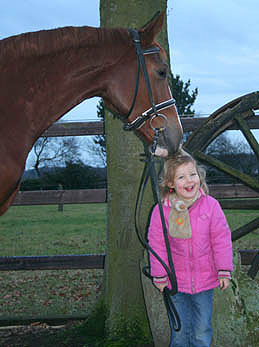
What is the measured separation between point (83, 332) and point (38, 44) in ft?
7.56

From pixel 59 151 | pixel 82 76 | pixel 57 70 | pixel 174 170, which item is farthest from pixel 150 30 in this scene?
pixel 59 151

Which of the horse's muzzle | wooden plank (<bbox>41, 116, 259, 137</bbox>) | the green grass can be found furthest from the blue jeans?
the green grass

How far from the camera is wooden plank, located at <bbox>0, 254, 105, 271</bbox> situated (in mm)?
3830

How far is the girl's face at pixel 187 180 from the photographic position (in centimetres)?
221

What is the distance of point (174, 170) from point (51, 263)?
2.14 meters

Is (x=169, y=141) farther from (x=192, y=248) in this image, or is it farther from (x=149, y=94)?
(x=192, y=248)

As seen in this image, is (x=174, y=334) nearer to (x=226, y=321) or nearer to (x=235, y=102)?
(x=226, y=321)

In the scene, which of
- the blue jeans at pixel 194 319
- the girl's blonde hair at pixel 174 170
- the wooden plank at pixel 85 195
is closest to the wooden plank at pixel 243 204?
the wooden plank at pixel 85 195

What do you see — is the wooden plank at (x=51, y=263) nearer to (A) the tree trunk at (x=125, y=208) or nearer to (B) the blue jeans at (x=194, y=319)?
(A) the tree trunk at (x=125, y=208)

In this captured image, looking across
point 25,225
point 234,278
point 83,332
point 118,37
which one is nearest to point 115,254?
point 83,332

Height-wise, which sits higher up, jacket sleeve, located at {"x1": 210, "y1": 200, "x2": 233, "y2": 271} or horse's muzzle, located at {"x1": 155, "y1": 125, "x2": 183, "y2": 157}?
horse's muzzle, located at {"x1": 155, "y1": 125, "x2": 183, "y2": 157}

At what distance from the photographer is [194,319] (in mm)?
2215

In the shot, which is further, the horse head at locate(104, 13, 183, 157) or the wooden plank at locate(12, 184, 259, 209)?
the wooden plank at locate(12, 184, 259, 209)

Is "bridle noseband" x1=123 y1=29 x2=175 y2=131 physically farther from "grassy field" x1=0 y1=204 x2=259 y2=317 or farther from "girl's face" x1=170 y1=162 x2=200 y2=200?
"grassy field" x1=0 y1=204 x2=259 y2=317
